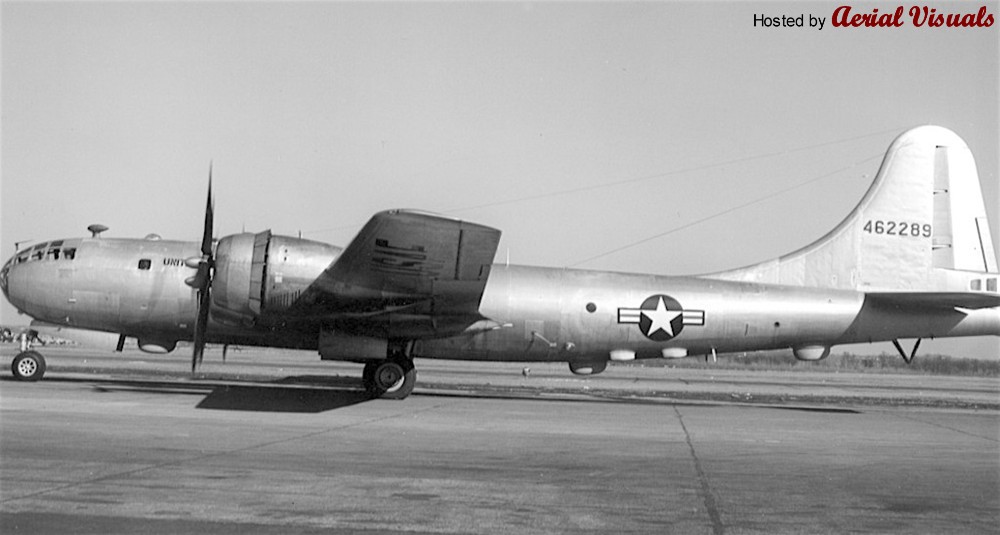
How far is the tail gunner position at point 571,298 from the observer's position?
704 inches

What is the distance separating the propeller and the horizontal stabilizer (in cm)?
1482

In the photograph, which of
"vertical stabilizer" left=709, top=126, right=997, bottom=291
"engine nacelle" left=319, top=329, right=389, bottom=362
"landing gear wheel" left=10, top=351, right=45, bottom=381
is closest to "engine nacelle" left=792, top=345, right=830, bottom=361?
"vertical stabilizer" left=709, top=126, right=997, bottom=291

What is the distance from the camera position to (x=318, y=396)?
63.5 ft

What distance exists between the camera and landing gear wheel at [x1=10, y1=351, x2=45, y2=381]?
20578 mm

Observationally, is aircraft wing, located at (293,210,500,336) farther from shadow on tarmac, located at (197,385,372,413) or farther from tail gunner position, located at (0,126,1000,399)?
shadow on tarmac, located at (197,385,372,413)

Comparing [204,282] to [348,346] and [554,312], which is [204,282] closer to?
[348,346]

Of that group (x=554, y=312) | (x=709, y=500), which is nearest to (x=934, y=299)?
(x=554, y=312)

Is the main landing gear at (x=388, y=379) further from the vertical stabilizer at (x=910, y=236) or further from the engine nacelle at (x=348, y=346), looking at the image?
the vertical stabilizer at (x=910, y=236)

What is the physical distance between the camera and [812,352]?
20094 millimetres

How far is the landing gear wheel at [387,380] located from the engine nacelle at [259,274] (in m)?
2.56

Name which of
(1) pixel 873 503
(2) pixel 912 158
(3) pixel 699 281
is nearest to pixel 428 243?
(3) pixel 699 281

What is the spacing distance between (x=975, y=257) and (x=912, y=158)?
2750 millimetres

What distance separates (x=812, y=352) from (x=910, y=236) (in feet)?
12.3

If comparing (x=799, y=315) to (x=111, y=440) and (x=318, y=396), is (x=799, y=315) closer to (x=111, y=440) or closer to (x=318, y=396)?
(x=318, y=396)
